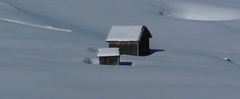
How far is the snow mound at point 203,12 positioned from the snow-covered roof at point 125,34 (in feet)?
92.5

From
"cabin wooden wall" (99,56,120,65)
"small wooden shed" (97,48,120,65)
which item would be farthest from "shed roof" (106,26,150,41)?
"cabin wooden wall" (99,56,120,65)

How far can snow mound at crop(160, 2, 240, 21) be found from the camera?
201ft

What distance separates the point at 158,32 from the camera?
50.4 metres

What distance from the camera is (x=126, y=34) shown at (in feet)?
108

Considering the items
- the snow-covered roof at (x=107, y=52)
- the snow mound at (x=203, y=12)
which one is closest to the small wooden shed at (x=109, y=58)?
the snow-covered roof at (x=107, y=52)

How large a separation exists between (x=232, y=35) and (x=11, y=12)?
1810cm

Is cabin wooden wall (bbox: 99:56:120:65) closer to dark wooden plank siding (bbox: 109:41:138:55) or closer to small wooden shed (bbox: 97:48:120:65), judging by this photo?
small wooden shed (bbox: 97:48:120:65)

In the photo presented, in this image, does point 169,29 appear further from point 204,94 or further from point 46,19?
point 204,94

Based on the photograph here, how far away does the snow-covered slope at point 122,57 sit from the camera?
20156 millimetres

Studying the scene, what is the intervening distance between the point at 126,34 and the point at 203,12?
3276 cm

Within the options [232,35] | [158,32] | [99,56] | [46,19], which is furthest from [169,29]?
[99,56]

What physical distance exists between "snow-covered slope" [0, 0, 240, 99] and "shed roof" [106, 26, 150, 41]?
131cm

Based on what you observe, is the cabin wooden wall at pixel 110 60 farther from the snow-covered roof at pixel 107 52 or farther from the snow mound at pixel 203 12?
the snow mound at pixel 203 12

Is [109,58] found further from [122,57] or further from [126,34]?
[126,34]
